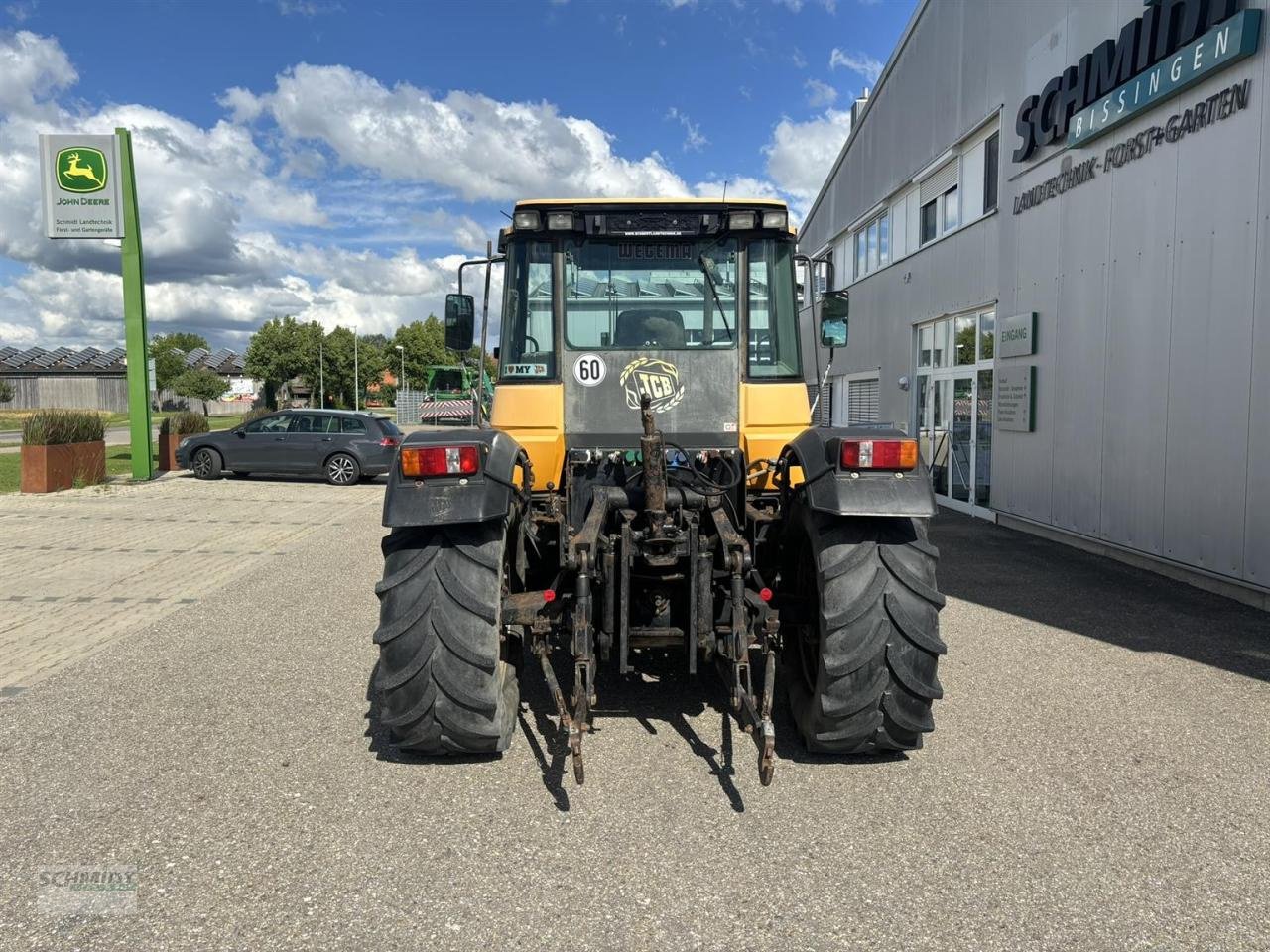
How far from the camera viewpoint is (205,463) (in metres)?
18.2

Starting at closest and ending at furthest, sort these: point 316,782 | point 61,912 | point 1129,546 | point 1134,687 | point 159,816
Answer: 1. point 61,912
2. point 159,816
3. point 316,782
4. point 1134,687
5. point 1129,546

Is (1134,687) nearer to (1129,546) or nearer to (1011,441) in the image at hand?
(1129,546)

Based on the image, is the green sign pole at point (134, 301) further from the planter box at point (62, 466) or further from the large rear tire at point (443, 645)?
the large rear tire at point (443, 645)

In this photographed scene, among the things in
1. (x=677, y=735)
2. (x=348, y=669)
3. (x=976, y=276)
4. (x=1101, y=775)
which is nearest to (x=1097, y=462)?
(x=976, y=276)

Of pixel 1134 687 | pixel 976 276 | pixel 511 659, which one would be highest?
pixel 976 276

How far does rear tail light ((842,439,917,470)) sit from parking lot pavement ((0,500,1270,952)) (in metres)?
1.31

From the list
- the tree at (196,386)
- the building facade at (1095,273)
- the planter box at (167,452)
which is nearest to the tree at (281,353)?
the tree at (196,386)

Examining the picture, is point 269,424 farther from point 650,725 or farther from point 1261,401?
point 1261,401

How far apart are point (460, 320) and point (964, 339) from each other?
10.6 m

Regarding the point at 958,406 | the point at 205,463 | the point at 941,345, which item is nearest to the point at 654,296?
the point at 958,406

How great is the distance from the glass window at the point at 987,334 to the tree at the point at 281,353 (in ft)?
212

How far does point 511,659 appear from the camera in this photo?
166 inches

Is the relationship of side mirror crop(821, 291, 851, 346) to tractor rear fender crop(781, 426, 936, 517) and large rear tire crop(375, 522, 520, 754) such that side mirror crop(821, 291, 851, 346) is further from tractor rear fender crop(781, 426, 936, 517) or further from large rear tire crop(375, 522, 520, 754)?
large rear tire crop(375, 522, 520, 754)

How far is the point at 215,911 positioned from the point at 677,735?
6.95ft
